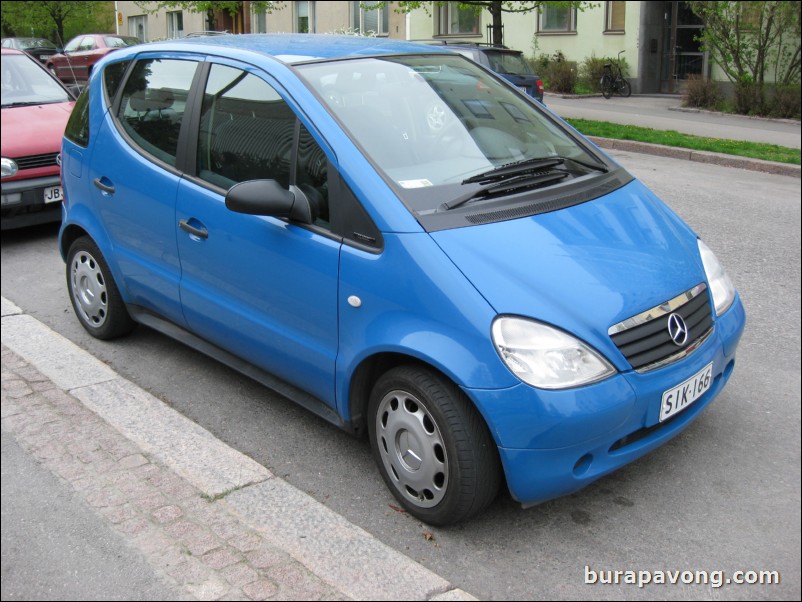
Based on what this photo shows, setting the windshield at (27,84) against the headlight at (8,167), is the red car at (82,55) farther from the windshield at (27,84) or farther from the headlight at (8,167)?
the headlight at (8,167)

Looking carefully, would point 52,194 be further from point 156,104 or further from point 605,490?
point 605,490

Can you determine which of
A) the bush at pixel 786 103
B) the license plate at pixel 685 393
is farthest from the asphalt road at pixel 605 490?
the bush at pixel 786 103

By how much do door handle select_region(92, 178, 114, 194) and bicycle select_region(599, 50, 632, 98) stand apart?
802 inches

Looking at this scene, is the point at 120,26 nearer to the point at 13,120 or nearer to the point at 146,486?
the point at 13,120

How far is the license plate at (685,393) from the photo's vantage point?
3541mm

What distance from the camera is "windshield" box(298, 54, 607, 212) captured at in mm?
3959

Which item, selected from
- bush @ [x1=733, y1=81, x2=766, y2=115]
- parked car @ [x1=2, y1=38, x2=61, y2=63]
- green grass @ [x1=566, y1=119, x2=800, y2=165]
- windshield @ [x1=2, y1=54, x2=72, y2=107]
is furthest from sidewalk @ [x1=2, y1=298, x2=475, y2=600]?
parked car @ [x1=2, y1=38, x2=61, y2=63]

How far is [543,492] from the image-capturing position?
11.2 ft

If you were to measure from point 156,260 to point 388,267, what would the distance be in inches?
73.5

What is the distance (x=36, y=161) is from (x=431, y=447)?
609 cm

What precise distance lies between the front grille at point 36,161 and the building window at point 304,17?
2586cm

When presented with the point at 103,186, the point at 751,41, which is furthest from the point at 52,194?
the point at 751,41

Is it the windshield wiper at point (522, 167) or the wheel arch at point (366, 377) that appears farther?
the windshield wiper at point (522, 167)

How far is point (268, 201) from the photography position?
3889 mm
